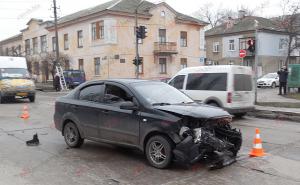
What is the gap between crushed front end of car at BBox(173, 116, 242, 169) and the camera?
20.7 ft

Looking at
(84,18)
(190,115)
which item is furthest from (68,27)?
(190,115)

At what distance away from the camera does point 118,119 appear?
7.45 metres

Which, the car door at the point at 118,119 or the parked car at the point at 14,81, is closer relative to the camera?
the car door at the point at 118,119

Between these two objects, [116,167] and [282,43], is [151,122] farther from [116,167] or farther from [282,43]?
[282,43]

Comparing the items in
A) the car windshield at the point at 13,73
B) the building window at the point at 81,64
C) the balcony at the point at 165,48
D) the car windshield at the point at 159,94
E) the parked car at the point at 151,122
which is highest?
the balcony at the point at 165,48

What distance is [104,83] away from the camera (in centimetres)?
811

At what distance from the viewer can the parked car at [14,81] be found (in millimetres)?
21969

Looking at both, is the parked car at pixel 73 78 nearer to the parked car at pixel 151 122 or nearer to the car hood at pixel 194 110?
the parked car at pixel 151 122

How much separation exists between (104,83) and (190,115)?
2399 mm

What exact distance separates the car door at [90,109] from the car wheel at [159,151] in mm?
1518

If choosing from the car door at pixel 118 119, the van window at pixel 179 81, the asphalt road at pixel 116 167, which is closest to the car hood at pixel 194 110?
the car door at pixel 118 119

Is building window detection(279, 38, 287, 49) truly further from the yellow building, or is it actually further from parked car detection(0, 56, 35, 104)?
parked car detection(0, 56, 35, 104)

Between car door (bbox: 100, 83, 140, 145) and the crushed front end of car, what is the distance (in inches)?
41.1

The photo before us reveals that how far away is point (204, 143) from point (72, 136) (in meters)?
3.51
